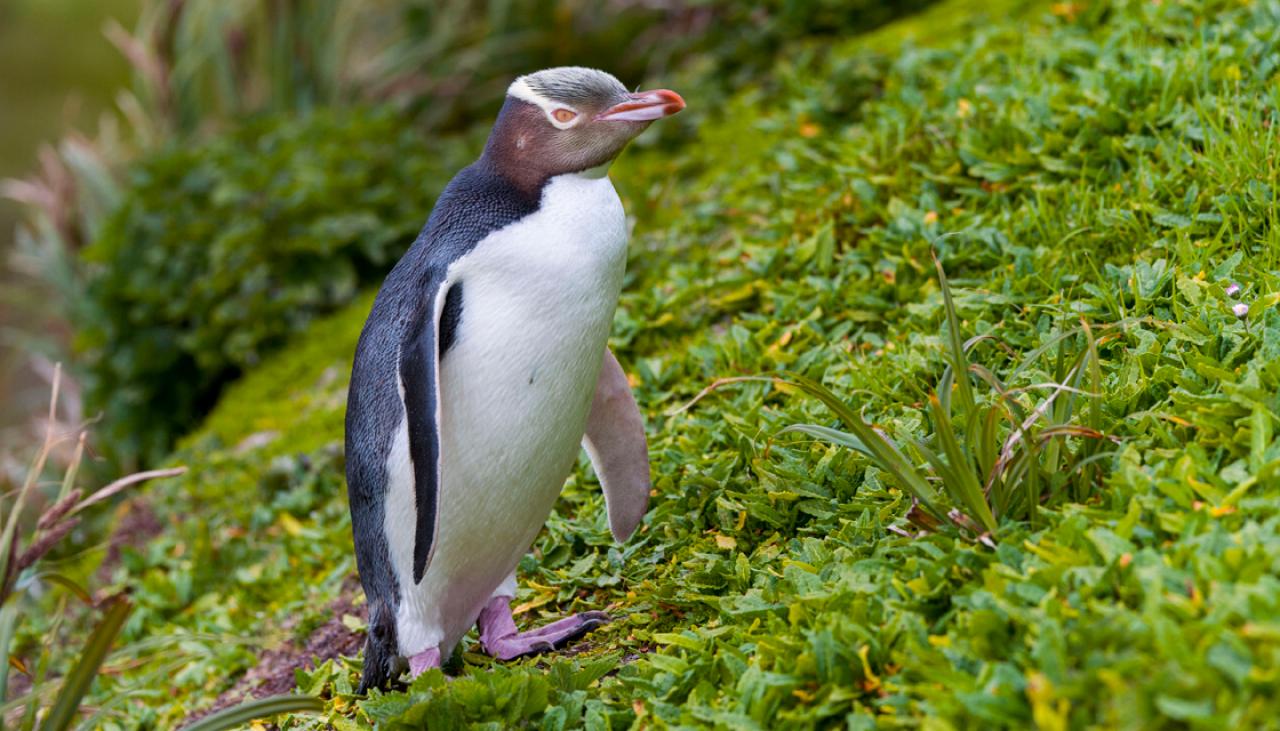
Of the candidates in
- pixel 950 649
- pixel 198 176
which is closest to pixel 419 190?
pixel 198 176

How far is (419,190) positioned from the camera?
613cm

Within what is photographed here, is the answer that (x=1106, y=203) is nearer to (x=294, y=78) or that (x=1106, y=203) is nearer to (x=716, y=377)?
(x=716, y=377)

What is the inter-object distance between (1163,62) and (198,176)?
14.5 feet

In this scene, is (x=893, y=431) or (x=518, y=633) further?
(x=518, y=633)

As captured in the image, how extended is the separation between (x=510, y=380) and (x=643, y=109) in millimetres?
637

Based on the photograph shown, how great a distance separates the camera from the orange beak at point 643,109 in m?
2.59

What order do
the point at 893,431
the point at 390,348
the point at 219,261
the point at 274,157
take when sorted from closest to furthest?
the point at 390,348, the point at 893,431, the point at 219,261, the point at 274,157

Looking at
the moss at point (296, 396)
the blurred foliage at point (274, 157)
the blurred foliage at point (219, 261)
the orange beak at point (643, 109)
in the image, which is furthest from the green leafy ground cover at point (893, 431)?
the orange beak at point (643, 109)

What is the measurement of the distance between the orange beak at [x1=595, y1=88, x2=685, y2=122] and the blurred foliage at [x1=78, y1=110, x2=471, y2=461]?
3428mm

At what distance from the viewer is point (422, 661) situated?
2613mm

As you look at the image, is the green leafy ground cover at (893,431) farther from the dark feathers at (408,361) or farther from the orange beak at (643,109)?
the orange beak at (643,109)

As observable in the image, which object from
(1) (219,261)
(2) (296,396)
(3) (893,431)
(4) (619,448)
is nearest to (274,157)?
(1) (219,261)

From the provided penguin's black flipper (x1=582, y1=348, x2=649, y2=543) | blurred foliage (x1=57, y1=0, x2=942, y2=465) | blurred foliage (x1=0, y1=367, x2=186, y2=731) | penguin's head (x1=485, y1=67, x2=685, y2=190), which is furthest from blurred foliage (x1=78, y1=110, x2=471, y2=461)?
penguin's head (x1=485, y1=67, x2=685, y2=190)

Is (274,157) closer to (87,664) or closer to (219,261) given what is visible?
(219,261)
